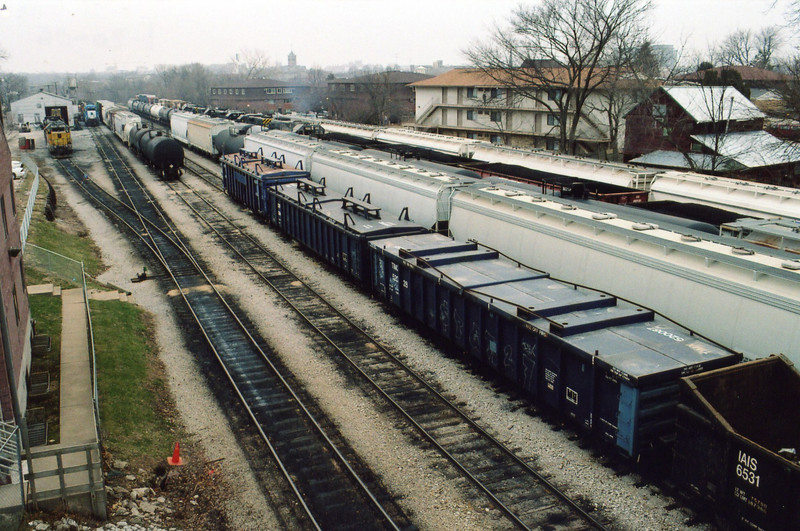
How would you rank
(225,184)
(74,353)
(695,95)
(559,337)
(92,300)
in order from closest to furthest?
(559,337) < (74,353) < (92,300) < (225,184) < (695,95)

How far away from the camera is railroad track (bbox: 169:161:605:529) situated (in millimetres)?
11391

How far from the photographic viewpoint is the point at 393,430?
1430cm

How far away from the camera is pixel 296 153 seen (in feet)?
125

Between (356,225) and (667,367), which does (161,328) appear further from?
(667,367)

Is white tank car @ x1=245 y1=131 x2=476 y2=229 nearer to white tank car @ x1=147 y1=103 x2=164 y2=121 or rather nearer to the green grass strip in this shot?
the green grass strip

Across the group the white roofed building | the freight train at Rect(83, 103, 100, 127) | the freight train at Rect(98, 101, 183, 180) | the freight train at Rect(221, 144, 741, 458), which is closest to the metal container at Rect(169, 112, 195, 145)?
the freight train at Rect(98, 101, 183, 180)

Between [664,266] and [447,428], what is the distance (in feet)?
20.9

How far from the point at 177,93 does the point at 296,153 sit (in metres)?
175

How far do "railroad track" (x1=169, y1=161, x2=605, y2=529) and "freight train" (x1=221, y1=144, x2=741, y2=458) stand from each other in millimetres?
1582

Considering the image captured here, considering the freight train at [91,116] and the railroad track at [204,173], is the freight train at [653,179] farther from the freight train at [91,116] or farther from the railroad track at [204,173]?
the freight train at [91,116]

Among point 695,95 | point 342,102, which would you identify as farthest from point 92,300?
point 342,102

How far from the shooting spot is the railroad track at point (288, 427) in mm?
11508

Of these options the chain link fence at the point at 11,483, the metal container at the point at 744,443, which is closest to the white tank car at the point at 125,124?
the chain link fence at the point at 11,483

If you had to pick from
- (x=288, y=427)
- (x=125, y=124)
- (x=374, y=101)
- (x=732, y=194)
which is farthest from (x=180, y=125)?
(x=288, y=427)
